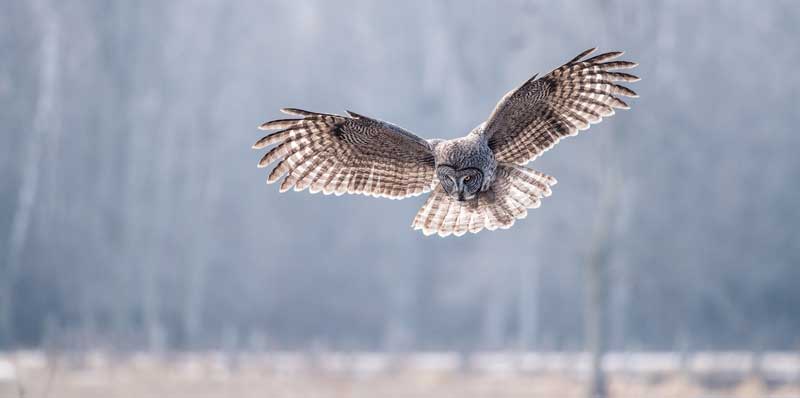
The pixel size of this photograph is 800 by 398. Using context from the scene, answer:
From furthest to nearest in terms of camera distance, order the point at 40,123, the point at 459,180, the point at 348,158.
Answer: the point at 40,123
the point at 348,158
the point at 459,180

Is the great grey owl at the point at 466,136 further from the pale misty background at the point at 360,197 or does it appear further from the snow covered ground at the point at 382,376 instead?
the pale misty background at the point at 360,197

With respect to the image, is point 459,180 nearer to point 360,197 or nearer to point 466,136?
point 466,136

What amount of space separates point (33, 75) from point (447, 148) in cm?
1637

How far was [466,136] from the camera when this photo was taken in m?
5.42

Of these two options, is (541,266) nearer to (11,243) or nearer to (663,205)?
(663,205)

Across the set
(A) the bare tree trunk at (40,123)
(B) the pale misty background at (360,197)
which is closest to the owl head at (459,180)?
(B) the pale misty background at (360,197)

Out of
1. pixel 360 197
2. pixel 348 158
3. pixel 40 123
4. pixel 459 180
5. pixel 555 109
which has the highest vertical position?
pixel 40 123

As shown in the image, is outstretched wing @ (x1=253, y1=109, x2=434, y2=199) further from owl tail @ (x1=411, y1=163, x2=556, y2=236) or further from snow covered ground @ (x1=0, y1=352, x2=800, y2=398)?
snow covered ground @ (x1=0, y1=352, x2=800, y2=398)

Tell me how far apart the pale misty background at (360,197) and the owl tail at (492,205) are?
26.2 ft

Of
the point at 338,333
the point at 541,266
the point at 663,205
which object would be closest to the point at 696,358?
the point at 663,205

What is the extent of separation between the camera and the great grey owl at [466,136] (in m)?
5.54

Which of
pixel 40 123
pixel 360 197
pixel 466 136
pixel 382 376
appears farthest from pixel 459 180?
pixel 360 197

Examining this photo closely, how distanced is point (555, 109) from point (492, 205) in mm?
676

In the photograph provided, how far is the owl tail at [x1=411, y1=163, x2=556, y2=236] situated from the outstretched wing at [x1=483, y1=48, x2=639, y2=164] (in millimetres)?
138
